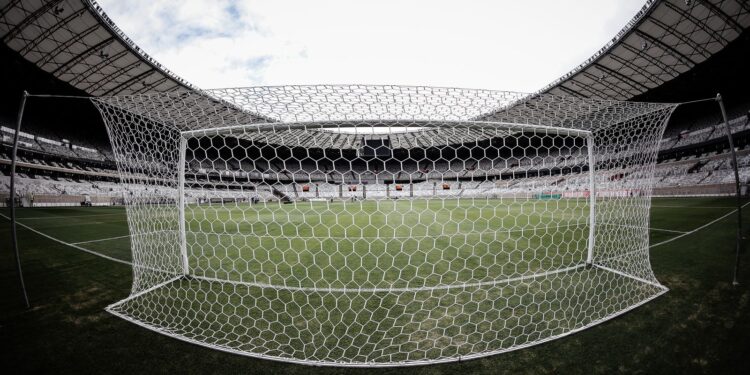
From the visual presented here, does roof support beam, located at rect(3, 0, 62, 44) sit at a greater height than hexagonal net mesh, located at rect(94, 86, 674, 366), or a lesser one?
greater

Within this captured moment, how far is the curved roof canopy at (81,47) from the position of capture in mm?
12234

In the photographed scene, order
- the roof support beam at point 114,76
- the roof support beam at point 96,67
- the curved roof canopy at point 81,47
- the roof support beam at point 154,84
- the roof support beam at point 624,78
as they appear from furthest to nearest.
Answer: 1. the roof support beam at point 154,84
2. the roof support beam at point 624,78
3. the roof support beam at point 114,76
4. the roof support beam at point 96,67
5. the curved roof canopy at point 81,47

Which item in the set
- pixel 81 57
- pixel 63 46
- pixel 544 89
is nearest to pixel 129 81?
pixel 81 57

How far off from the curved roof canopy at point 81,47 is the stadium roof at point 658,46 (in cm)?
2672

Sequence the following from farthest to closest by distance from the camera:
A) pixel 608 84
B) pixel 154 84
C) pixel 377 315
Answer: pixel 608 84
pixel 154 84
pixel 377 315

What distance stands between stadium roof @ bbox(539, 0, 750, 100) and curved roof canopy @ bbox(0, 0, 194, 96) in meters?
26.7

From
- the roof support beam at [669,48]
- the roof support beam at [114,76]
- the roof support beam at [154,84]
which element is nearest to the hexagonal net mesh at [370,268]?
the roof support beam at [669,48]

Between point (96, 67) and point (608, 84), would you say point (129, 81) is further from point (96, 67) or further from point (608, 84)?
point (608, 84)

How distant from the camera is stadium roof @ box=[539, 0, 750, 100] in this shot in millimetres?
12727

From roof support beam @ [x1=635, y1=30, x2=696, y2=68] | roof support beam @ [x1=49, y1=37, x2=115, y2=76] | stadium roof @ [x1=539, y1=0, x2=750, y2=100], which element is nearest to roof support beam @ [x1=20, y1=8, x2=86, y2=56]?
roof support beam @ [x1=49, y1=37, x2=115, y2=76]

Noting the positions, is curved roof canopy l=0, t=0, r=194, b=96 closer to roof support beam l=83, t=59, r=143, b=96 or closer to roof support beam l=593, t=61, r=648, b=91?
roof support beam l=83, t=59, r=143, b=96

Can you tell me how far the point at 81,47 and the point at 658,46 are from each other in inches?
1248

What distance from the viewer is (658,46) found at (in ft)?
49.9

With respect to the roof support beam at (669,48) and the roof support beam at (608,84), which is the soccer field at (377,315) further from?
the roof support beam at (608,84)
